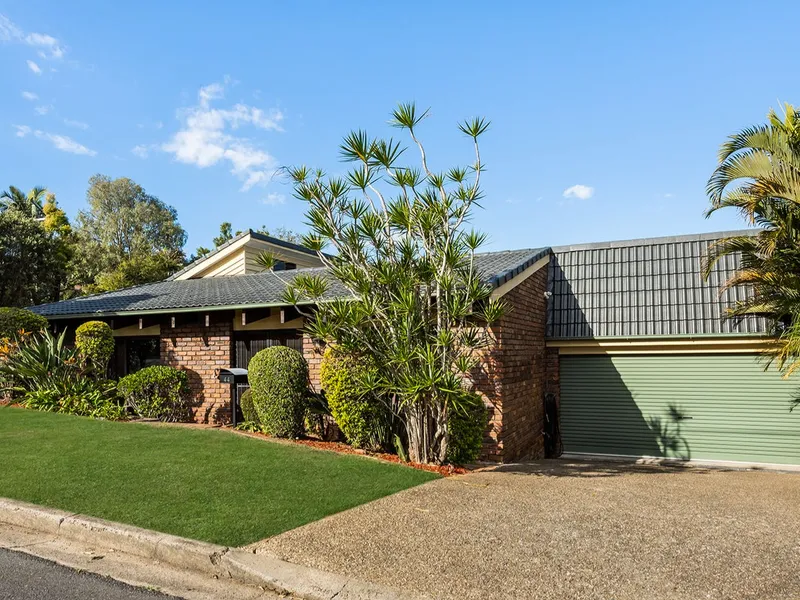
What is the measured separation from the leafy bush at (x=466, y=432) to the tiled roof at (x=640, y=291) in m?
4.04

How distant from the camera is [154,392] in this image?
39.3 ft

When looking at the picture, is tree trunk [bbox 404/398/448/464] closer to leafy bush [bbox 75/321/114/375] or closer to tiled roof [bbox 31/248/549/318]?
tiled roof [bbox 31/248/549/318]

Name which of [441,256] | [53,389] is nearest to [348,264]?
[441,256]

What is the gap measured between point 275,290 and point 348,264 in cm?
411

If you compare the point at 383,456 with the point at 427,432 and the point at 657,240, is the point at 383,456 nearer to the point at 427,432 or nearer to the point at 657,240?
the point at 427,432

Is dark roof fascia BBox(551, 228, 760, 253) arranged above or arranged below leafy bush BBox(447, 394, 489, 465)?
above

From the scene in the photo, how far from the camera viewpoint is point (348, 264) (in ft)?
29.3

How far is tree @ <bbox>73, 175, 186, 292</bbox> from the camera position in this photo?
41312 millimetres

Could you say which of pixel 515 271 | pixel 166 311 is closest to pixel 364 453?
pixel 515 271

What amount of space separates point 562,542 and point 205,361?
917cm

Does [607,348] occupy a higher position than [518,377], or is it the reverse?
[607,348]

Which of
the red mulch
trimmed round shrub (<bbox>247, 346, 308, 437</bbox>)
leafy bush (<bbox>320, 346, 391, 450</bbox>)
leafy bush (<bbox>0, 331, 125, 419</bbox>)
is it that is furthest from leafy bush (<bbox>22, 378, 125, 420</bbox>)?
leafy bush (<bbox>320, 346, 391, 450</bbox>)

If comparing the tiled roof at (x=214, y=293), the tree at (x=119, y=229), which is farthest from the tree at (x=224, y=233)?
the tiled roof at (x=214, y=293)

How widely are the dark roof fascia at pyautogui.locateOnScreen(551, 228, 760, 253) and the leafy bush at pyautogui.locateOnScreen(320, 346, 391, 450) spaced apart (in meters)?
6.26
